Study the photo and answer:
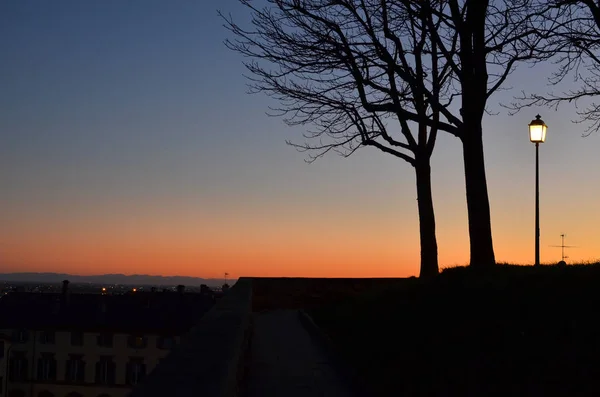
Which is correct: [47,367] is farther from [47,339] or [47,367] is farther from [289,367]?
[289,367]

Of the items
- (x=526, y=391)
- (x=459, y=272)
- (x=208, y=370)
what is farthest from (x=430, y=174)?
(x=208, y=370)

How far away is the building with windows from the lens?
63938 mm

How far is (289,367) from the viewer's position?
12.2 meters

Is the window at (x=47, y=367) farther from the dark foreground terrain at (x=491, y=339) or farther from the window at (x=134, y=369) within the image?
the dark foreground terrain at (x=491, y=339)

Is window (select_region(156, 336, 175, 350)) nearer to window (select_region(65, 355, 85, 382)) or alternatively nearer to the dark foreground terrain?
window (select_region(65, 355, 85, 382))

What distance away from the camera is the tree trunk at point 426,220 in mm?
19969

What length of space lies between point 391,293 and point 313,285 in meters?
8.80

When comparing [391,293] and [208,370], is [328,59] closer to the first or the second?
[391,293]

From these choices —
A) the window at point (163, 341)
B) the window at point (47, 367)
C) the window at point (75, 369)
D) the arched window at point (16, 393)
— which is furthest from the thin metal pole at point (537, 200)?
the arched window at point (16, 393)

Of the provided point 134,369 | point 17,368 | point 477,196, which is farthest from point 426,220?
point 17,368

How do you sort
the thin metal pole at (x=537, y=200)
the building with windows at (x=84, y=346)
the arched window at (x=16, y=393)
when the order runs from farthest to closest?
the building with windows at (x=84, y=346)
the arched window at (x=16, y=393)
the thin metal pole at (x=537, y=200)

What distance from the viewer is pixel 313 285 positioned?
79.7 ft

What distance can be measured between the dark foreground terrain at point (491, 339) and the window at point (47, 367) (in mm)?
56810

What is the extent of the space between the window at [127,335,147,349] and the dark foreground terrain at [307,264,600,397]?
54.7m
